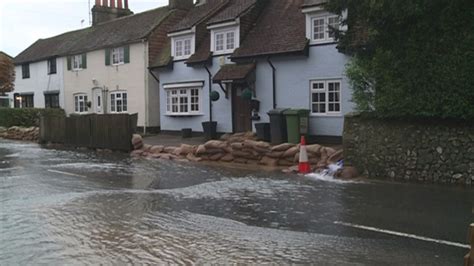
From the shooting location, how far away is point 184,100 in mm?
26719

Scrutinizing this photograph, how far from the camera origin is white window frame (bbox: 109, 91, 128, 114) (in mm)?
31188

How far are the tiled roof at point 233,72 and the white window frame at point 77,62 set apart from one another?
15969 millimetres

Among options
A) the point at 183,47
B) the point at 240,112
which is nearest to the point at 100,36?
the point at 183,47

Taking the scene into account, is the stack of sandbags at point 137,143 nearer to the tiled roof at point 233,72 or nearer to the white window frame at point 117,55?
the tiled roof at point 233,72

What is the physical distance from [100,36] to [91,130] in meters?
13.9

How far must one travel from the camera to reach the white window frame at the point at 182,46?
26.2 metres

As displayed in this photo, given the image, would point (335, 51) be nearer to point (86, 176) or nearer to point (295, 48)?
point (295, 48)

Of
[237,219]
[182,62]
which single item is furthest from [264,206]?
[182,62]

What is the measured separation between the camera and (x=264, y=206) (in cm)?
900

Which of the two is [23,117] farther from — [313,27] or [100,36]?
[313,27]

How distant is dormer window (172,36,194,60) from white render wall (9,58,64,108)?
14.2m

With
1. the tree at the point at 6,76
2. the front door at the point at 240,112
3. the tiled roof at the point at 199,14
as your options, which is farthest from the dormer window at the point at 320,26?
the tree at the point at 6,76

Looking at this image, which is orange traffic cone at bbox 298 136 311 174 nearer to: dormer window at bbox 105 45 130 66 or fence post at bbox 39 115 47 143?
fence post at bbox 39 115 47 143

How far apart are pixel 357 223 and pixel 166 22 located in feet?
79.8
